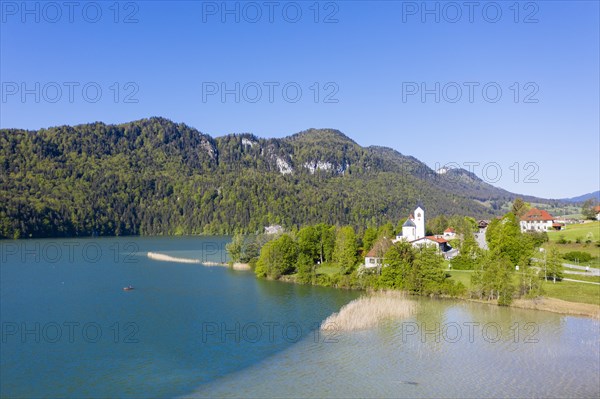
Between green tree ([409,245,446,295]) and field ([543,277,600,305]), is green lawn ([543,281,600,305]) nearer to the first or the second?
field ([543,277,600,305])

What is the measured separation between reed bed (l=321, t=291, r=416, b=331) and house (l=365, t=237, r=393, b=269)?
11.9 metres

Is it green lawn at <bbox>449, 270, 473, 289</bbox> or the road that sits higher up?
the road

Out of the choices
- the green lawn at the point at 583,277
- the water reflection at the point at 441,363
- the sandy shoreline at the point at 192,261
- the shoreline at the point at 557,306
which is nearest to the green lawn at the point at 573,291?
the shoreline at the point at 557,306

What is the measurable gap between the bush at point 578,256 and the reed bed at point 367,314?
86.9 feet

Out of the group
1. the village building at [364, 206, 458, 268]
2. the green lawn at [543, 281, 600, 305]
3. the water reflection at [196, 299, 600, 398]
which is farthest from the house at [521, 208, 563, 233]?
the water reflection at [196, 299, 600, 398]

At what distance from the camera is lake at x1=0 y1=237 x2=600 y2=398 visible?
26.8m

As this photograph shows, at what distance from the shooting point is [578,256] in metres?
61.5

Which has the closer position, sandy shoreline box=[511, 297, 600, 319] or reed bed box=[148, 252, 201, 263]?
sandy shoreline box=[511, 297, 600, 319]

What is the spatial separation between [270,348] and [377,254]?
93.8 ft

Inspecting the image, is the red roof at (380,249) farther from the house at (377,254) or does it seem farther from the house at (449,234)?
the house at (449,234)

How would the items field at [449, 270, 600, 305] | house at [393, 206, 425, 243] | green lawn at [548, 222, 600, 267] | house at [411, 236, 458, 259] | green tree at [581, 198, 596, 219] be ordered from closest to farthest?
1. field at [449, 270, 600, 305]
2. green lawn at [548, 222, 600, 267]
3. house at [411, 236, 458, 259]
4. house at [393, 206, 425, 243]
5. green tree at [581, 198, 596, 219]

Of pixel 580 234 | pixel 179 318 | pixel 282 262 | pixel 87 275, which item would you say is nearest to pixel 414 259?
pixel 282 262

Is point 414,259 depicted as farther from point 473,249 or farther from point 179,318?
point 179,318

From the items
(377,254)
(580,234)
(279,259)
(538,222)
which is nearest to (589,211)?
(538,222)
